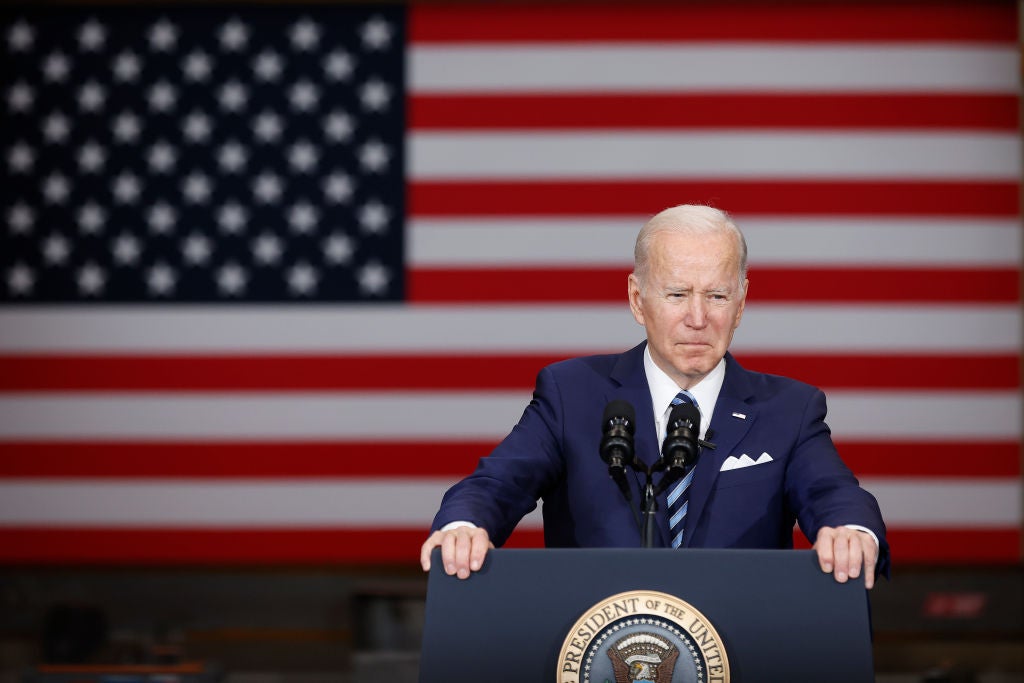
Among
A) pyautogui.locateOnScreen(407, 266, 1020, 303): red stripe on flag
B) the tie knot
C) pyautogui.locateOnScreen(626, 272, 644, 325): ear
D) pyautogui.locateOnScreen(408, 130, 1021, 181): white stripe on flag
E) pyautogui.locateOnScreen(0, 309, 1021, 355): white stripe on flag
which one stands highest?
pyautogui.locateOnScreen(408, 130, 1021, 181): white stripe on flag

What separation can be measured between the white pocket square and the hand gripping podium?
1.08 ft

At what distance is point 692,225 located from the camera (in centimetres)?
168

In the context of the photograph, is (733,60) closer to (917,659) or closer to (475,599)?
(917,659)

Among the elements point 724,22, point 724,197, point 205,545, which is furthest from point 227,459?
point 724,22

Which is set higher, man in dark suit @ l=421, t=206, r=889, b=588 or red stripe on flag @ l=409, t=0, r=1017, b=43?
red stripe on flag @ l=409, t=0, r=1017, b=43

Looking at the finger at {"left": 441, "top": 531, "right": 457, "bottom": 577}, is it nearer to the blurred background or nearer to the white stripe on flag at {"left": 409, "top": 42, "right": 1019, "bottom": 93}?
the blurred background

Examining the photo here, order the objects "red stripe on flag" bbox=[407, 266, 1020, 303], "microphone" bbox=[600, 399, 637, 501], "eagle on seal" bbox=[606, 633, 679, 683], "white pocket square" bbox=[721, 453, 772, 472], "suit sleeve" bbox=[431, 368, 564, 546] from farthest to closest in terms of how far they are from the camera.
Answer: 1. "red stripe on flag" bbox=[407, 266, 1020, 303]
2. "white pocket square" bbox=[721, 453, 772, 472]
3. "suit sleeve" bbox=[431, 368, 564, 546]
4. "microphone" bbox=[600, 399, 637, 501]
5. "eagle on seal" bbox=[606, 633, 679, 683]

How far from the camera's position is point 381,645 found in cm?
351

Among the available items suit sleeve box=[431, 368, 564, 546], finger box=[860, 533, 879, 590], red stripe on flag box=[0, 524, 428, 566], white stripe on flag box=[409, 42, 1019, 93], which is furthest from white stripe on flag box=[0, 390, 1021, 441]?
finger box=[860, 533, 879, 590]

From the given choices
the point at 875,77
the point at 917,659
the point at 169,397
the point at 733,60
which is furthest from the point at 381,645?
the point at 875,77

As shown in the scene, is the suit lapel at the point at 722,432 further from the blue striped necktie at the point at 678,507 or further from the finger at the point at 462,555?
the finger at the point at 462,555

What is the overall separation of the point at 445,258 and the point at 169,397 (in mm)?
1193

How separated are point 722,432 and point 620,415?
0.32m

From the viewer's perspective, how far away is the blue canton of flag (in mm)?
4141
